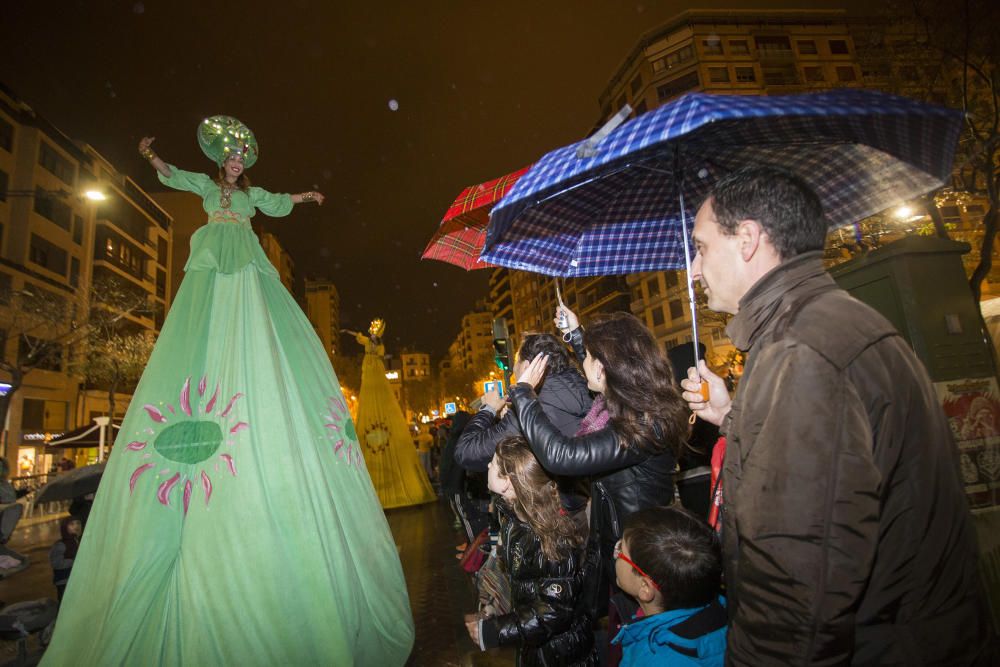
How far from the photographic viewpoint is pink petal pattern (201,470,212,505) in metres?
3.07

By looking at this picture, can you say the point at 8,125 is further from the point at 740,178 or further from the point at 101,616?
the point at 740,178

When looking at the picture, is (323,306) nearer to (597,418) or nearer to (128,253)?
(128,253)

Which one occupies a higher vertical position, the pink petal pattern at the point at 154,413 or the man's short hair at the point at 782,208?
the man's short hair at the point at 782,208

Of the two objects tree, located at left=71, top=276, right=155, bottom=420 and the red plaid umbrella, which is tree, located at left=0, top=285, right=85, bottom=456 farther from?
the red plaid umbrella

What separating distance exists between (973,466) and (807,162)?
202cm

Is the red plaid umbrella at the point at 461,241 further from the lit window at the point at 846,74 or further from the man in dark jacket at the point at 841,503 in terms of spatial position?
the lit window at the point at 846,74

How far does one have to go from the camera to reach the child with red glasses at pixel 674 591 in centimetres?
189

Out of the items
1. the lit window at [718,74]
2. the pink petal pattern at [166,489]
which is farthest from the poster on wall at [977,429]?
the lit window at [718,74]

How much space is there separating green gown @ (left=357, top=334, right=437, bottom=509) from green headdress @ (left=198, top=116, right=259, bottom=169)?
8.28m

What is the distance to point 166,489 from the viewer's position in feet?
10.2

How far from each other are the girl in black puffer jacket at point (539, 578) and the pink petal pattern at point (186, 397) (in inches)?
80.0

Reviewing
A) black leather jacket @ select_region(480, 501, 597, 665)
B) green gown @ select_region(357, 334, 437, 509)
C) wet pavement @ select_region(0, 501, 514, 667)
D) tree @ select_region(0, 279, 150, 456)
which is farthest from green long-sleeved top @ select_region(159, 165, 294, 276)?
tree @ select_region(0, 279, 150, 456)

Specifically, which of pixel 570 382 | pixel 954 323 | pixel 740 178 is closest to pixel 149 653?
pixel 570 382

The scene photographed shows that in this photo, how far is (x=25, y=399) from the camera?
27.5 m
